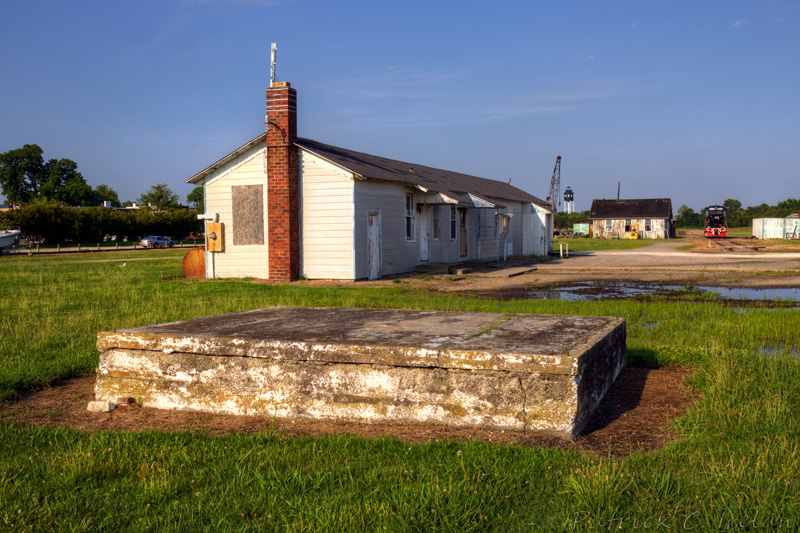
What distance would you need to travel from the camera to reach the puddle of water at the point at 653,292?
1345cm

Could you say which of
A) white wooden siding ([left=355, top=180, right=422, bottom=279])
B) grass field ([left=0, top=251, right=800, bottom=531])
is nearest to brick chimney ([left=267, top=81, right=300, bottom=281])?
white wooden siding ([left=355, top=180, right=422, bottom=279])

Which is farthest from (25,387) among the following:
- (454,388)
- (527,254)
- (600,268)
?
(527,254)

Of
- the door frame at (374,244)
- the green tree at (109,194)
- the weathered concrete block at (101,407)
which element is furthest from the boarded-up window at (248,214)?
the green tree at (109,194)

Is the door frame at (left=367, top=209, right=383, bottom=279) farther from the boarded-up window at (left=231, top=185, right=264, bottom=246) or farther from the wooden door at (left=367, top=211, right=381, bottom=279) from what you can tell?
the boarded-up window at (left=231, top=185, right=264, bottom=246)

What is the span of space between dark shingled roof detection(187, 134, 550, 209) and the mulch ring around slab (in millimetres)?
13290

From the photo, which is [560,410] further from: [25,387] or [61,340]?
[61,340]

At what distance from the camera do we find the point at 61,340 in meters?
8.21

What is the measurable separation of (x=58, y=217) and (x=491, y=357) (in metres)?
56.8

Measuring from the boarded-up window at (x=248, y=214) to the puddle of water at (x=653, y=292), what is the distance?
8892 mm

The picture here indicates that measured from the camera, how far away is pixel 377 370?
4.86 metres

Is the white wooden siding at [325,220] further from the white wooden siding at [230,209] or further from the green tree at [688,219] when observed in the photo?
the green tree at [688,219]

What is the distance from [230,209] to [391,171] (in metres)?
5.88

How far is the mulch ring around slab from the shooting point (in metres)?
4.46

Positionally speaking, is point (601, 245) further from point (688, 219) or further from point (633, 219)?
point (688, 219)
